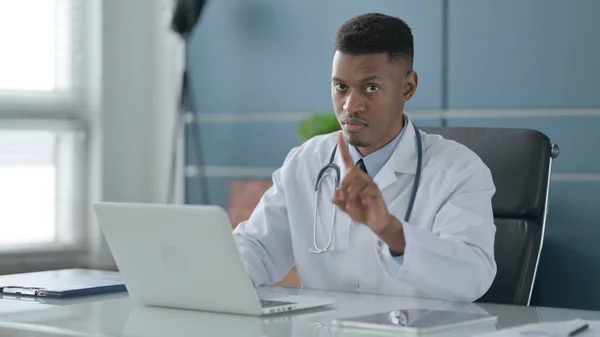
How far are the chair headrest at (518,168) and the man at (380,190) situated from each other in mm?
98

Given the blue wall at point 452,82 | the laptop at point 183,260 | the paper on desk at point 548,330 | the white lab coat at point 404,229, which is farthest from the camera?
the blue wall at point 452,82

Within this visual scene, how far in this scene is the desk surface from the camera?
1444 mm

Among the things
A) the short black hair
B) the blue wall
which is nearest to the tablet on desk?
the short black hair

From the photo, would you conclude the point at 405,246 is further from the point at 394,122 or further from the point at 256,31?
the point at 256,31

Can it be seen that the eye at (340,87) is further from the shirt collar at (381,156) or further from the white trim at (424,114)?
the white trim at (424,114)

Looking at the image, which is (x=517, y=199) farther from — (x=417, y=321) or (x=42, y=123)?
(x=42, y=123)

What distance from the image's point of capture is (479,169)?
204 centimetres

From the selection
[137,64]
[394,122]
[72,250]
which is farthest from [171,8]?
[394,122]

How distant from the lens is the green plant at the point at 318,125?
3496mm

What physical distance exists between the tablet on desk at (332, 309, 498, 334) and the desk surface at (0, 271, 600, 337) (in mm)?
33

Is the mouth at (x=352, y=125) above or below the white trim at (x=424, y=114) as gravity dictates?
above

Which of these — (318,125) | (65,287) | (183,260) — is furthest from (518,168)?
(318,125)

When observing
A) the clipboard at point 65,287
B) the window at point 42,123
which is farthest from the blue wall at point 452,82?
the clipboard at point 65,287

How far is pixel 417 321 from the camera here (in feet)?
4.82
